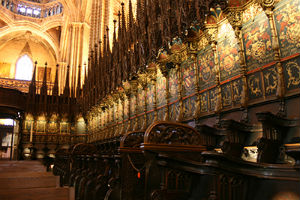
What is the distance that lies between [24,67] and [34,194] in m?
31.9

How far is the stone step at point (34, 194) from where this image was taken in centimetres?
403

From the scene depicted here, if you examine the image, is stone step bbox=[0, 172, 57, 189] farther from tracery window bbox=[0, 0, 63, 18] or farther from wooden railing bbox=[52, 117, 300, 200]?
tracery window bbox=[0, 0, 63, 18]

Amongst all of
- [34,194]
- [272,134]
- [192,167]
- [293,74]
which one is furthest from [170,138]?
[34,194]

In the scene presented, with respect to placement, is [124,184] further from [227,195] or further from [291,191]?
[291,191]

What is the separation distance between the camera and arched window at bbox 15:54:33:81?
104 ft

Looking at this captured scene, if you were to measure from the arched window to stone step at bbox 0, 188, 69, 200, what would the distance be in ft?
102

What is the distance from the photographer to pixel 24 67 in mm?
32062

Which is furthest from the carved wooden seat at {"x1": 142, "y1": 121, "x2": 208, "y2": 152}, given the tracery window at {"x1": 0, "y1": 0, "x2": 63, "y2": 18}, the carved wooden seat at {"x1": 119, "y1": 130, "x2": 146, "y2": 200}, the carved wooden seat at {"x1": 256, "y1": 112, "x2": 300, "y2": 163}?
the tracery window at {"x1": 0, "y1": 0, "x2": 63, "y2": 18}

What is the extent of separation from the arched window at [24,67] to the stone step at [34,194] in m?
31.2

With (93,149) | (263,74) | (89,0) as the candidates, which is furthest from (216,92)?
(89,0)

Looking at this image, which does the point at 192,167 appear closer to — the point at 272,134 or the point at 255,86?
the point at 272,134

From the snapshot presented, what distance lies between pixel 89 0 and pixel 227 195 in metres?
26.5

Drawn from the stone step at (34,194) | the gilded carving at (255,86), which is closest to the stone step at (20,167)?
the stone step at (34,194)

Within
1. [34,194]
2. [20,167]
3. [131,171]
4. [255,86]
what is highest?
[255,86]
